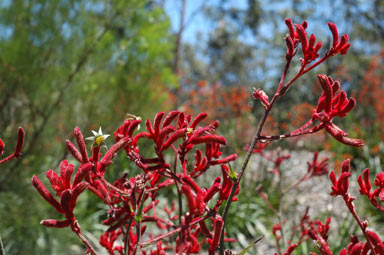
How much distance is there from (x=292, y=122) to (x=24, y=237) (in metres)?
6.66

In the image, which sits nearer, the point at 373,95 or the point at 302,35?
the point at 302,35

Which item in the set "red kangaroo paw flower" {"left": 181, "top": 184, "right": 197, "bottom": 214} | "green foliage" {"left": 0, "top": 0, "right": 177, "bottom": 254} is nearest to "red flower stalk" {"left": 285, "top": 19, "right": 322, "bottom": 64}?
"red kangaroo paw flower" {"left": 181, "top": 184, "right": 197, "bottom": 214}

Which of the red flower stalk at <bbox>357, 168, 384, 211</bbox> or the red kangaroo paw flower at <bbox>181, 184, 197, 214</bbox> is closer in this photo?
the red kangaroo paw flower at <bbox>181, 184, 197, 214</bbox>

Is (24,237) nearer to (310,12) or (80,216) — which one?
(80,216)

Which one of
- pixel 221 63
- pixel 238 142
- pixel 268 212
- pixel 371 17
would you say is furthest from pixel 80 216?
pixel 221 63

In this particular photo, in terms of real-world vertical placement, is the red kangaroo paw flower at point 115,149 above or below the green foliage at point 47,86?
below

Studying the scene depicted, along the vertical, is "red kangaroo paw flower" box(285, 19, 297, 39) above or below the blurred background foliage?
below

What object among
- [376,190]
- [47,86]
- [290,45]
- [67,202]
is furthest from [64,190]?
[47,86]

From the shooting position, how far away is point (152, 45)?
397 cm

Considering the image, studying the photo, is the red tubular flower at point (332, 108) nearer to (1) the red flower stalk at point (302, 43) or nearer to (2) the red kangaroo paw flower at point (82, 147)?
(1) the red flower stalk at point (302, 43)

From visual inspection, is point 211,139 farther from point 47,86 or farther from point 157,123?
point 47,86

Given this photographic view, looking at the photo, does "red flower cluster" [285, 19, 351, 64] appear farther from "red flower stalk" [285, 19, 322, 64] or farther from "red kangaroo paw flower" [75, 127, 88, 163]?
"red kangaroo paw flower" [75, 127, 88, 163]

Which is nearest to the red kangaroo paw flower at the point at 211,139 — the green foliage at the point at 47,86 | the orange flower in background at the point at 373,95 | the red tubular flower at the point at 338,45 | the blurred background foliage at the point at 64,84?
the red tubular flower at the point at 338,45

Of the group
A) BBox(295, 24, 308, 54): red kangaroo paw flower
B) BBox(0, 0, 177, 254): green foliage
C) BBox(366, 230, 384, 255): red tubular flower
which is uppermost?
BBox(0, 0, 177, 254): green foliage
